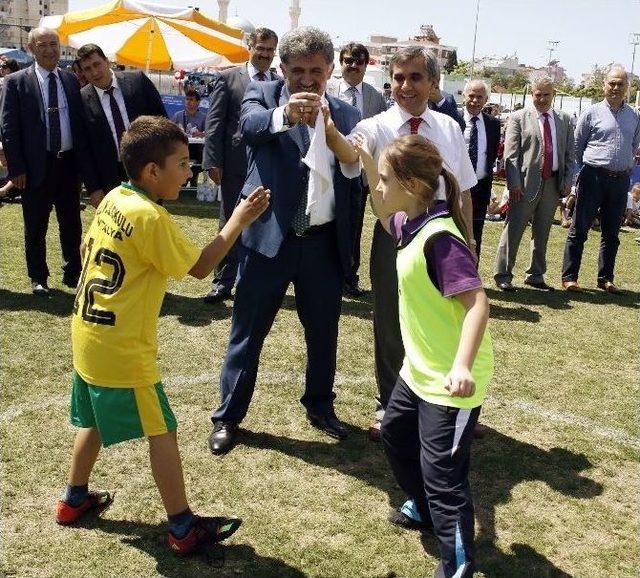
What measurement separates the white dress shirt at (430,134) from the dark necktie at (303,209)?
0.74 feet

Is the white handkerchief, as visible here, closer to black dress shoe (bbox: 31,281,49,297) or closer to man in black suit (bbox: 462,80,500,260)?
black dress shoe (bbox: 31,281,49,297)

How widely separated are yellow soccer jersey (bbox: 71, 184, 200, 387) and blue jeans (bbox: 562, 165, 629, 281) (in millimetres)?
6063

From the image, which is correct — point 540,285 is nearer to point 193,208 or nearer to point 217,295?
point 217,295

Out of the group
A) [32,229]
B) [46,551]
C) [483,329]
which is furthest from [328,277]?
[32,229]

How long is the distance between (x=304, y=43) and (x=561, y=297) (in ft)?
16.7

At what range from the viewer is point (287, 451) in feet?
13.3

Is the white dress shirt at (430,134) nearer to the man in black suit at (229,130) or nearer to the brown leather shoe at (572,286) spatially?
the man in black suit at (229,130)

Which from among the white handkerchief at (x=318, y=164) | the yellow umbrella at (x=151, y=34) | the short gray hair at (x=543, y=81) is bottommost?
the white handkerchief at (x=318, y=164)

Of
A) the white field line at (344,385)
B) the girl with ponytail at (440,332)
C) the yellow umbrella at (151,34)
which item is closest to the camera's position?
the girl with ponytail at (440,332)

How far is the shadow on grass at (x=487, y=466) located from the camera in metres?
3.58

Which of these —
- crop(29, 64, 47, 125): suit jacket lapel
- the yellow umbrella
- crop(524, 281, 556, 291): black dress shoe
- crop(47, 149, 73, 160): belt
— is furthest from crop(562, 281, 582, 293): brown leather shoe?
the yellow umbrella

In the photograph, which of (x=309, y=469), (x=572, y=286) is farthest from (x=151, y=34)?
(x=309, y=469)

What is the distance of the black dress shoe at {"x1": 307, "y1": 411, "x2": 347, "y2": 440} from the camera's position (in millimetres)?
4238

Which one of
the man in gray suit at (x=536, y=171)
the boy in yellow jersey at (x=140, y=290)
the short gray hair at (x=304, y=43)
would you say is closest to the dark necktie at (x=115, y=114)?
the short gray hair at (x=304, y=43)
